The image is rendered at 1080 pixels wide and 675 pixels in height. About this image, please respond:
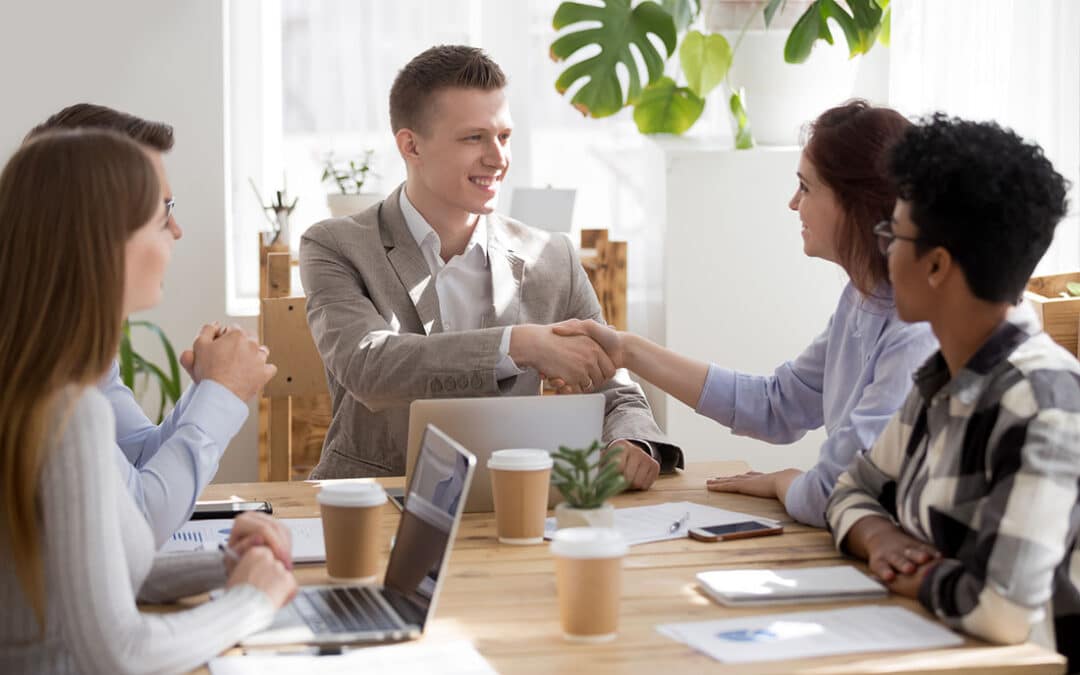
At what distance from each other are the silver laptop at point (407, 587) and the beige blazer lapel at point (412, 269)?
0.93 m

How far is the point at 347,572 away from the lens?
61.4 inches

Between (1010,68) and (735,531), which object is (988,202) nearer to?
(735,531)

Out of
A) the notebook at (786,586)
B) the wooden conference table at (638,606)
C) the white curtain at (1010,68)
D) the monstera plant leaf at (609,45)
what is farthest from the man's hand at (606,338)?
the white curtain at (1010,68)

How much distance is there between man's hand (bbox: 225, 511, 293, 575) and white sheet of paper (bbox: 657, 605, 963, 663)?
17.2 inches

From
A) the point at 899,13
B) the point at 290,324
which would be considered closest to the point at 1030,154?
the point at 290,324

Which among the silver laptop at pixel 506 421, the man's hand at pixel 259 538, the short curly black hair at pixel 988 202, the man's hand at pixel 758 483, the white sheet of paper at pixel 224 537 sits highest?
the short curly black hair at pixel 988 202

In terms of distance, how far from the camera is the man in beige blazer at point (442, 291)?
2.27 metres

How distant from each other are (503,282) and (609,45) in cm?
131

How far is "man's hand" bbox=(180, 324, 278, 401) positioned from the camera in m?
1.73

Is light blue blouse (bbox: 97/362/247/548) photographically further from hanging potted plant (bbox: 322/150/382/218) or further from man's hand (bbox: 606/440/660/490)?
hanging potted plant (bbox: 322/150/382/218)

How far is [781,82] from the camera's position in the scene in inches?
144

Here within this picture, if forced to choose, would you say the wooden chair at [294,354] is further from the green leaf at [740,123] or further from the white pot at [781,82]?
the white pot at [781,82]

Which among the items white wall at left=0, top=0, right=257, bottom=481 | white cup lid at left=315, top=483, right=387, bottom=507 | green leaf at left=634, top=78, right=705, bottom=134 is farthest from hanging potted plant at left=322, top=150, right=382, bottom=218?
white cup lid at left=315, top=483, right=387, bottom=507

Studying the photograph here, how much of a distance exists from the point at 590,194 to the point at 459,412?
240 centimetres
